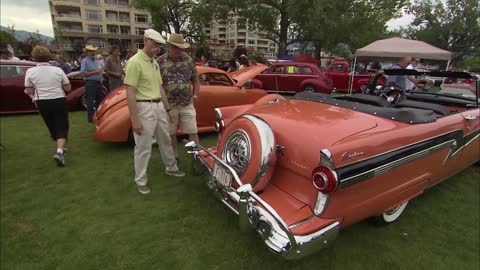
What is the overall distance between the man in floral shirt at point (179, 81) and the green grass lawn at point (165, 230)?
2.46 feet

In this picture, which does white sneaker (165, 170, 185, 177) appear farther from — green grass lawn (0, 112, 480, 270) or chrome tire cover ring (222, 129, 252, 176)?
chrome tire cover ring (222, 129, 252, 176)

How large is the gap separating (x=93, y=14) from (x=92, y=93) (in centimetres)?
5436

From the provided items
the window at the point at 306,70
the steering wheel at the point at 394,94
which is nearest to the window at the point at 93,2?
the window at the point at 306,70

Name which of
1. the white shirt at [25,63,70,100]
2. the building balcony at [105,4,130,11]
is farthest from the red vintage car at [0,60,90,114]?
the building balcony at [105,4,130,11]

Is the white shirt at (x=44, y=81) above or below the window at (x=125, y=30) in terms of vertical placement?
below

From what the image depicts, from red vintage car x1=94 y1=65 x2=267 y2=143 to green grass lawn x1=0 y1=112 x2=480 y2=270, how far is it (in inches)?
28.3

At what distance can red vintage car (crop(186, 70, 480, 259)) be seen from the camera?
1932mm

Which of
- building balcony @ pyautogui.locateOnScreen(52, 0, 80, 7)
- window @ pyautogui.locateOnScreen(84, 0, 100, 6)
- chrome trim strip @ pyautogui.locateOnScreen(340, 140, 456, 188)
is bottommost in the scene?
chrome trim strip @ pyautogui.locateOnScreen(340, 140, 456, 188)

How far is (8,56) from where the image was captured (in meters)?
7.55

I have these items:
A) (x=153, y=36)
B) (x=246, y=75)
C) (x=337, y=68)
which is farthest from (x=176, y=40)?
(x=337, y=68)

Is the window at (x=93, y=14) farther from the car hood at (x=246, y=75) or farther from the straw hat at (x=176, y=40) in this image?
the straw hat at (x=176, y=40)

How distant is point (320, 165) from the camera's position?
194cm

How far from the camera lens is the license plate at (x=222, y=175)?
232cm

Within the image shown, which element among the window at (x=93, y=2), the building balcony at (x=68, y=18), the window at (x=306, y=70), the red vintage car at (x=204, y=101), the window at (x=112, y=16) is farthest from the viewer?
the window at (x=112, y=16)
